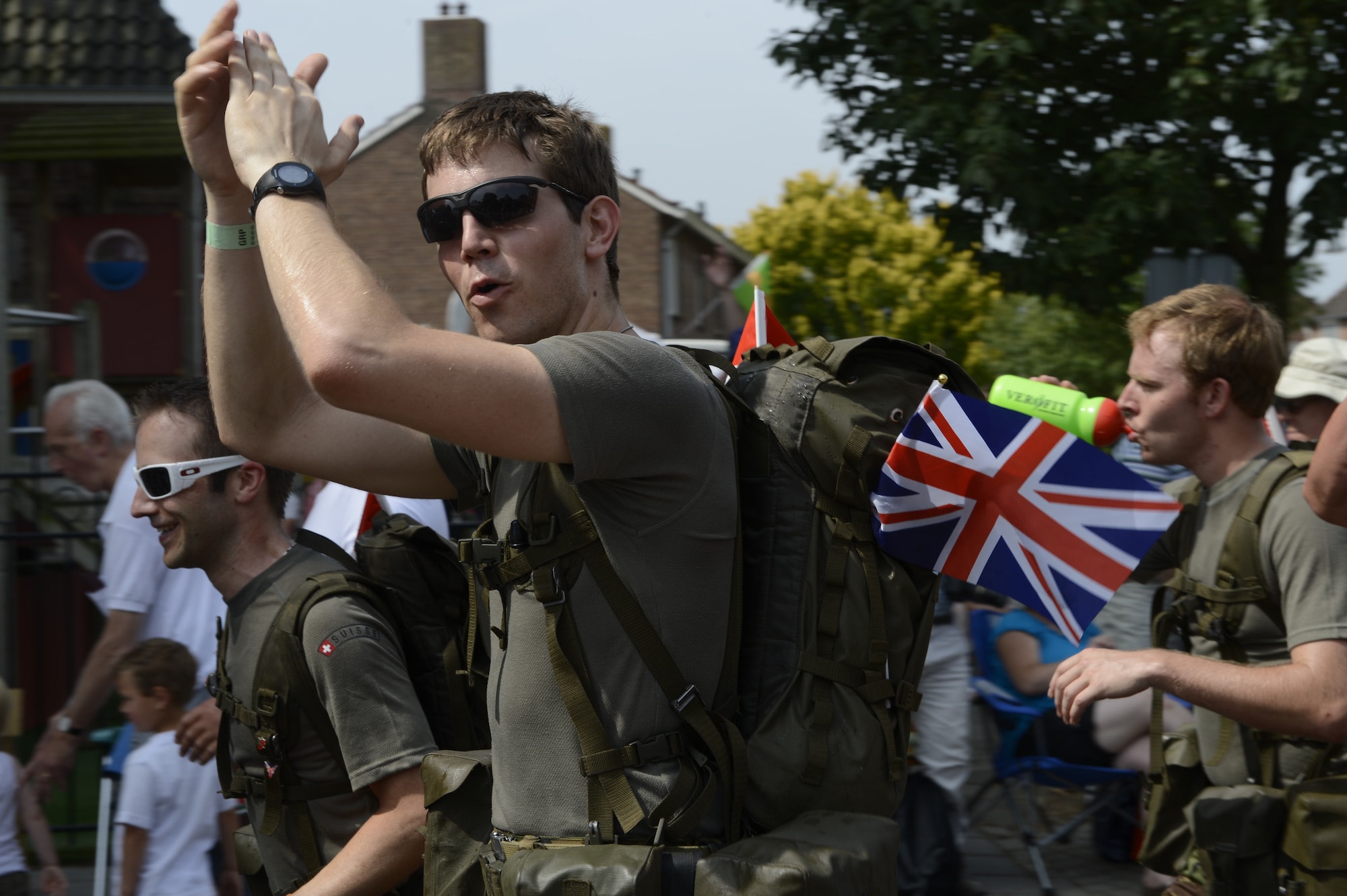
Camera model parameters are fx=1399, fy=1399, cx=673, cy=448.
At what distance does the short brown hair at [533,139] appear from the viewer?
87.6 inches

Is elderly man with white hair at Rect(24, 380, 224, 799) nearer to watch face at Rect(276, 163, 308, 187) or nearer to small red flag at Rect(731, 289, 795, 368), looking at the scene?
small red flag at Rect(731, 289, 795, 368)

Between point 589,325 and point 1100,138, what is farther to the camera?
point 1100,138

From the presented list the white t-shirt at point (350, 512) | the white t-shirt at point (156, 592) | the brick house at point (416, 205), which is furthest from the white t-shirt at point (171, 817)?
the brick house at point (416, 205)

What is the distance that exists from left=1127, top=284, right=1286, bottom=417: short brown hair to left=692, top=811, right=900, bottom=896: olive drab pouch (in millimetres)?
1842

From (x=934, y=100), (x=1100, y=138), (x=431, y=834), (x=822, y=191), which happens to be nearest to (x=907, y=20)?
(x=934, y=100)

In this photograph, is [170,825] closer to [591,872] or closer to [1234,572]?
[591,872]

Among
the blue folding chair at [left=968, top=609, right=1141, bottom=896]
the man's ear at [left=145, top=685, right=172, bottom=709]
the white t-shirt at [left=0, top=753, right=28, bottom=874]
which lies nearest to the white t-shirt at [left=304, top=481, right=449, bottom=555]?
the man's ear at [left=145, top=685, right=172, bottom=709]

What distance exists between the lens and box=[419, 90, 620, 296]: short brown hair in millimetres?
2225

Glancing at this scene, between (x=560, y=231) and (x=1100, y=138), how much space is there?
9.26m

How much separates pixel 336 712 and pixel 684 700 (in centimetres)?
106

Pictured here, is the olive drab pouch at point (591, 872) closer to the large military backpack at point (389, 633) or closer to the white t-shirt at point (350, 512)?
the large military backpack at point (389, 633)

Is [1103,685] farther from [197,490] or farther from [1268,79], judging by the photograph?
[1268,79]

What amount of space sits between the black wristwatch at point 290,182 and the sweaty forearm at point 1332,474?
74.7 inches

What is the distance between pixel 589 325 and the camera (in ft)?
7.47
